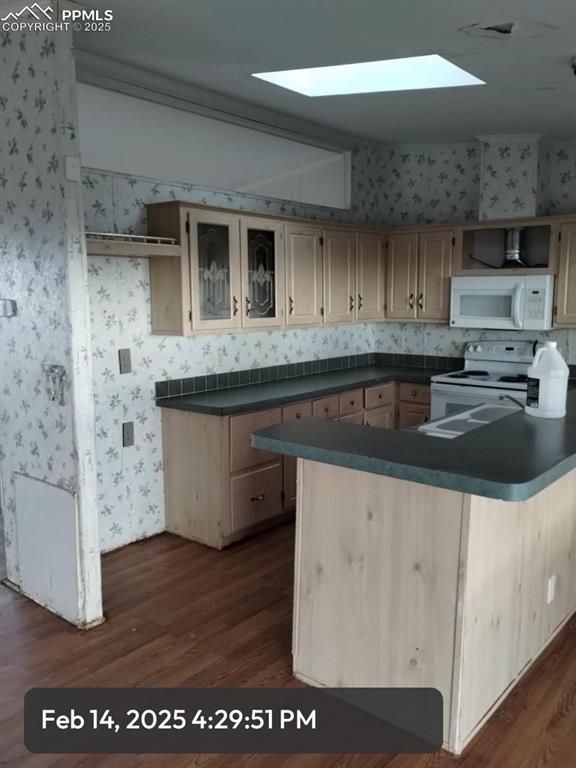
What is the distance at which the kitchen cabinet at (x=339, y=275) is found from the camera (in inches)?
186

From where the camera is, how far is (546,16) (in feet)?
8.19

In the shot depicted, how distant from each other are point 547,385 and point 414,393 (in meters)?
2.50

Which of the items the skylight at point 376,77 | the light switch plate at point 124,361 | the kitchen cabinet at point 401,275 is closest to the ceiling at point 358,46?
the skylight at point 376,77

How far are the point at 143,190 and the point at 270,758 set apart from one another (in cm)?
295

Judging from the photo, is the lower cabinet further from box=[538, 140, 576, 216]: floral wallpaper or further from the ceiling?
box=[538, 140, 576, 216]: floral wallpaper

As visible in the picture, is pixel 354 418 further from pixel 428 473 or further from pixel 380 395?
pixel 428 473

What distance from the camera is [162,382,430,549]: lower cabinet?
375cm

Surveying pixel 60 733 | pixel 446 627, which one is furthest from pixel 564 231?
pixel 60 733

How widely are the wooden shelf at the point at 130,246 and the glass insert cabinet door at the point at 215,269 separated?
0.16m

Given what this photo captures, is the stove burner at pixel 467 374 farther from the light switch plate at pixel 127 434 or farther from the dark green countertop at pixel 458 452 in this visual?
the light switch plate at pixel 127 434

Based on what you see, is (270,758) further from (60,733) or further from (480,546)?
(480,546)

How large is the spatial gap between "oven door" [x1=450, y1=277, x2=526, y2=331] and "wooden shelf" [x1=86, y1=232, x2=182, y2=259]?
7.66ft

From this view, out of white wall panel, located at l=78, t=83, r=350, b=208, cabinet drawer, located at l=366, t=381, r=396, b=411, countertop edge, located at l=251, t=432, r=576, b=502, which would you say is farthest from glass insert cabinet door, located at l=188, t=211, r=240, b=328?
countertop edge, located at l=251, t=432, r=576, b=502

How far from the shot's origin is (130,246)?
324 centimetres
